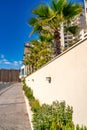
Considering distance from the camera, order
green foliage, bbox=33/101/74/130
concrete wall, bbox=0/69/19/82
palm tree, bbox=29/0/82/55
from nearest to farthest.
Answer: green foliage, bbox=33/101/74/130 < palm tree, bbox=29/0/82/55 < concrete wall, bbox=0/69/19/82

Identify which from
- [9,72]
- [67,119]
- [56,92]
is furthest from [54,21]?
[9,72]

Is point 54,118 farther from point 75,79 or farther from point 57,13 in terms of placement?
point 57,13

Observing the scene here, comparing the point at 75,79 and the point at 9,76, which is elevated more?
the point at 9,76

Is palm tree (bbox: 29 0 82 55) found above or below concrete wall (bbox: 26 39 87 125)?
above

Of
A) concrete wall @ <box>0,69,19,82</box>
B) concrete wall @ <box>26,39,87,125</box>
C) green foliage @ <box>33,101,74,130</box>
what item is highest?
concrete wall @ <box>0,69,19,82</box>

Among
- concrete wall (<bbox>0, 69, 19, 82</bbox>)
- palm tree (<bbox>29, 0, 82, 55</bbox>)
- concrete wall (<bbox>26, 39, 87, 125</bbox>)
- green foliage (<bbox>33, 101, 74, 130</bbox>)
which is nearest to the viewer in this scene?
concrete wall (<bbox>26, 39, 87, 125</bbox>)

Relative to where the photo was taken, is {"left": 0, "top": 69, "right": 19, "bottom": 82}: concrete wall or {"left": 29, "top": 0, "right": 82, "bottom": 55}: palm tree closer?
{"left": 29, "top": 0, "right": 82, "bottom": 55}: palm tree

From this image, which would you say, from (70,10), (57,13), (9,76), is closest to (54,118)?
(57,13)

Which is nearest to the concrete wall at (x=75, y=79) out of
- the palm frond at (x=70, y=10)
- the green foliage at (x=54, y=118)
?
the green foliage at (x=54, y=118)

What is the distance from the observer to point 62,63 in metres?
5.36

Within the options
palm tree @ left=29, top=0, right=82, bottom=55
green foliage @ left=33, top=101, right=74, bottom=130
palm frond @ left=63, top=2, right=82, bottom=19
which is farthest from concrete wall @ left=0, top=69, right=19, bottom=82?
green foliage @ left=33, top=101, right=74, bottom=130

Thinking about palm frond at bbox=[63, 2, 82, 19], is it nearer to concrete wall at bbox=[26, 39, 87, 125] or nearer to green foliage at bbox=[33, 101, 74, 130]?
concrete wall at bbox=[26, 39, 87, 125]

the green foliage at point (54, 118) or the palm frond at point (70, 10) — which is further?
the palm frond at point (70, 10)

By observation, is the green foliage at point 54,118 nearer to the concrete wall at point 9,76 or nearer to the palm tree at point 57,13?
the palm tree at point 57,13
